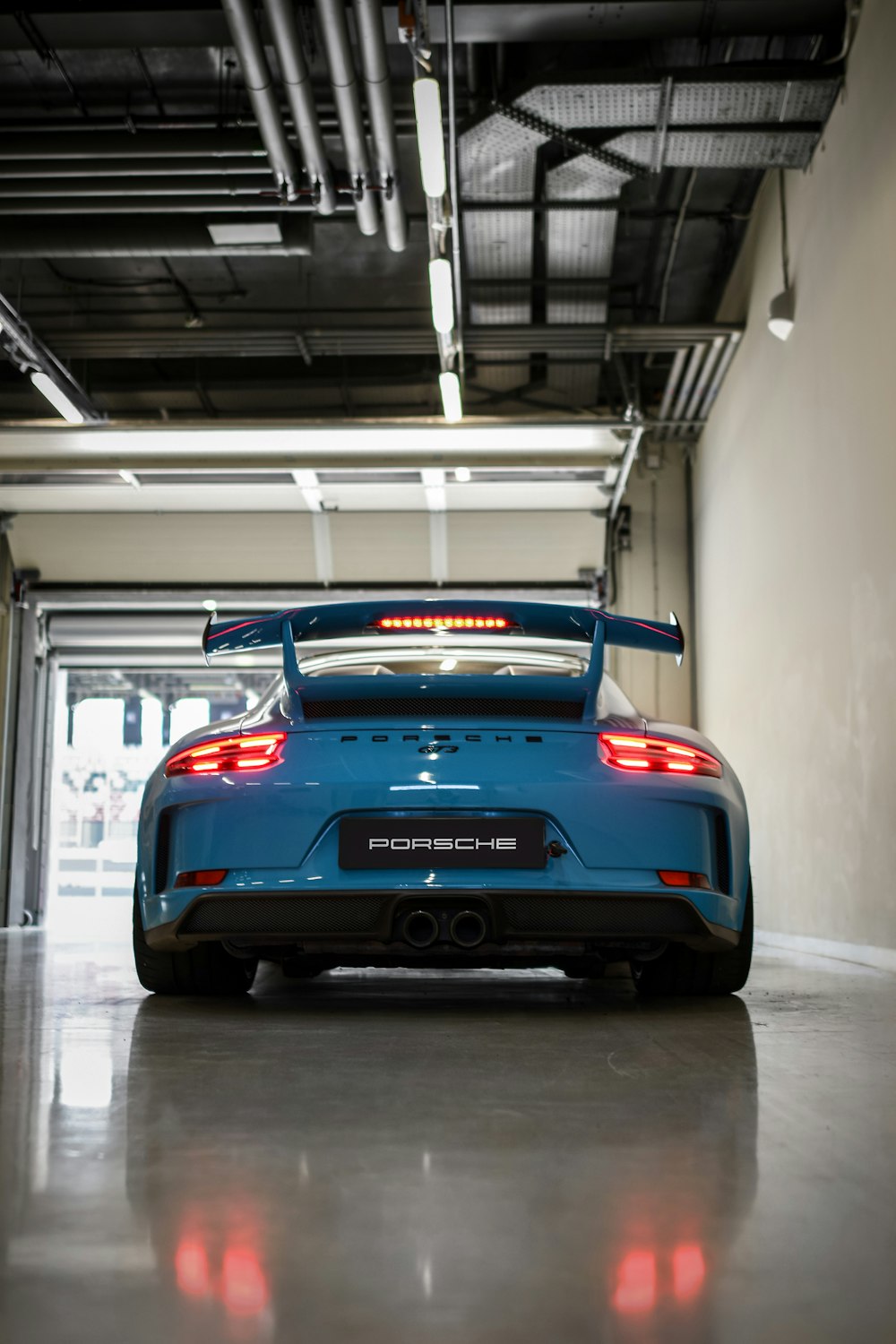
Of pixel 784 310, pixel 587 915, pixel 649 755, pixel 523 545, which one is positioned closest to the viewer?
pixel 587 915

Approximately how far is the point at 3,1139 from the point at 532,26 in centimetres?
645

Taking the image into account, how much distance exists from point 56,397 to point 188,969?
22.9ft

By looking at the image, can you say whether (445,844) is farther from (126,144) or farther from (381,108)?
(126,144)

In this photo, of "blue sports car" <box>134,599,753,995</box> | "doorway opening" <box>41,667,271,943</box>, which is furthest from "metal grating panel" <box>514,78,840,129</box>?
"doorway opening" <box>41,667,271,943</box>

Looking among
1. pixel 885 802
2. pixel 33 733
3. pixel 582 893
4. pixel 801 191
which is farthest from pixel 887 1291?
pixel 33 733

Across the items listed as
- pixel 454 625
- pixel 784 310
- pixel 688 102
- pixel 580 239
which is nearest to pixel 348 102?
pixel 688 102

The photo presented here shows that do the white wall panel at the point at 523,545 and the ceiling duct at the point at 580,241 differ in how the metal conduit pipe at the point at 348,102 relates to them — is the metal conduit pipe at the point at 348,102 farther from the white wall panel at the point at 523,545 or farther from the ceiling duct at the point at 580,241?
the white wall panel at the point at 523,545

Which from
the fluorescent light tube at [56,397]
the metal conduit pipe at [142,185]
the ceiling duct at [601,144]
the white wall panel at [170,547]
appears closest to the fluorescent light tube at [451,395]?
the ceiling duct at [601,144]

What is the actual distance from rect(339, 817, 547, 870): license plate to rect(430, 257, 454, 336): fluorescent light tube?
4893mm

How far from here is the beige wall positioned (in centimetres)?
1222

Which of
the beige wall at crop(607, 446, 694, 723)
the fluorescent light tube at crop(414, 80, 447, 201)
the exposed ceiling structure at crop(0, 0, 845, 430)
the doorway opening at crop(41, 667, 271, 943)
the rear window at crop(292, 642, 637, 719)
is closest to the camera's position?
the rear window at crop(292, 642, 637, 719)

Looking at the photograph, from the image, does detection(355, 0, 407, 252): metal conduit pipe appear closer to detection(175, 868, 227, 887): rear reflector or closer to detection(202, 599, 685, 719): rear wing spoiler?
detection(202, 599, 685, 719): rear wing spoiler

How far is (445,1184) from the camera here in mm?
1489

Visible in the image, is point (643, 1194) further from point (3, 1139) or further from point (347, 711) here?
point (347, 711)
